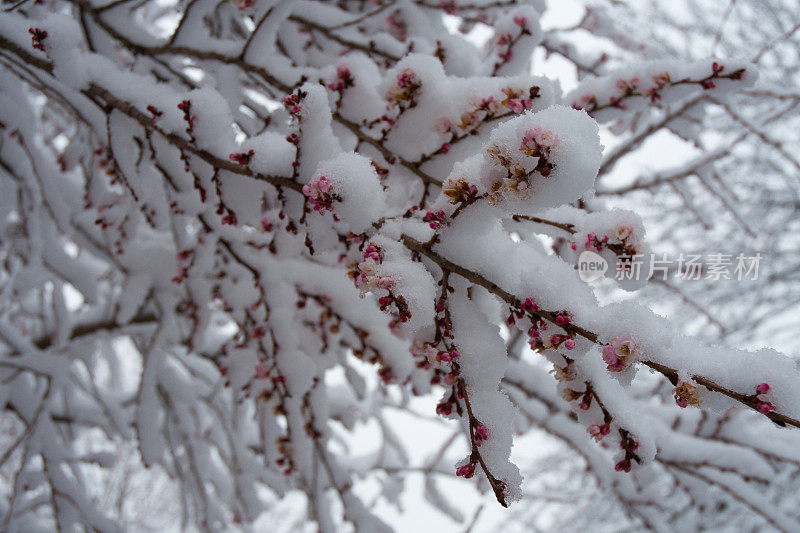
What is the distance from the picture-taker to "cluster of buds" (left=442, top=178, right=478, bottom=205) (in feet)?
2.68

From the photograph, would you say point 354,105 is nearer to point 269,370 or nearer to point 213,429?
point 269,370

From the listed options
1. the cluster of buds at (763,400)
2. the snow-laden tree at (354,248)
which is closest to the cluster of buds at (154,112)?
the snow-laden tree at (354,248)

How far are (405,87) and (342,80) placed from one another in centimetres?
21

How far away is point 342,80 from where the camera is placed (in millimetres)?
1342

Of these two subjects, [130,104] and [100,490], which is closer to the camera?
[130,104]

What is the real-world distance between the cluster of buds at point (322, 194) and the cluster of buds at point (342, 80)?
1.77 ft

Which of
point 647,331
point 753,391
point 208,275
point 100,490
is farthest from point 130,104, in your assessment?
point 100,490

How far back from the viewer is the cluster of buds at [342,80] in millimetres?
1335

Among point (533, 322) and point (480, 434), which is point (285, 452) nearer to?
point (480, 434)

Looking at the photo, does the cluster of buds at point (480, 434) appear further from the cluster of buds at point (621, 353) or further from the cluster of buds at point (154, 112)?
the cluster of buds at point (154, 112)

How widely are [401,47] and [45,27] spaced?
1.11 meters

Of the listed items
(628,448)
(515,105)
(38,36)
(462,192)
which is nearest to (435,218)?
(462,192)

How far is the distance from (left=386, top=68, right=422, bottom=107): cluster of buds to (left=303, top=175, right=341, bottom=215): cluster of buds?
1.45 feet

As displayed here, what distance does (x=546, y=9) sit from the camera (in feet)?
6.83
